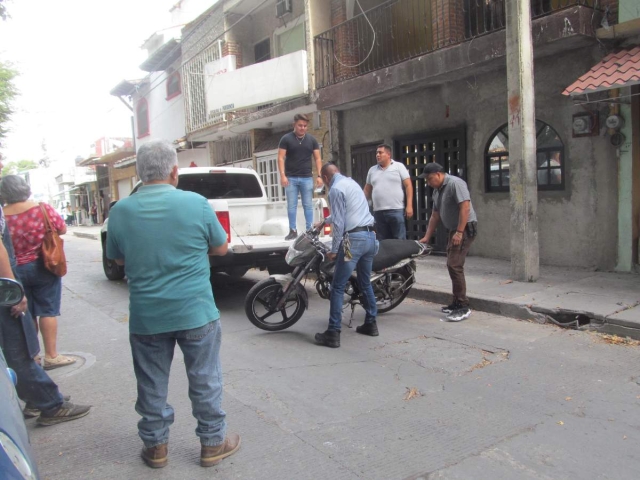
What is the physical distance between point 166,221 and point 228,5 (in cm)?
1351

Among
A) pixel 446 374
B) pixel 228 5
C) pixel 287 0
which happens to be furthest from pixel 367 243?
pixel 228 5

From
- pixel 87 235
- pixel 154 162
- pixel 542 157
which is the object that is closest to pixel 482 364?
pixel 154 162

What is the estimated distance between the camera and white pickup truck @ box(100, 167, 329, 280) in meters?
6.63

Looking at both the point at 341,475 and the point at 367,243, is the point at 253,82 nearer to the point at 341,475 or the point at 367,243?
the point at 367,243

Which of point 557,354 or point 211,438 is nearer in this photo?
point 211,438

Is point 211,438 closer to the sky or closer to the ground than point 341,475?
closer to the sky

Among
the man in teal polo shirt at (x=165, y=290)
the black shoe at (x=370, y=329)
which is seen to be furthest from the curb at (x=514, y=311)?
the man in teal polo shirt at (x=165, y=290)

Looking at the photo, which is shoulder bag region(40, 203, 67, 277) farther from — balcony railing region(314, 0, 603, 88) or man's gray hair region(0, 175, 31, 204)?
balcony railing region(314, 0, 603, 88)

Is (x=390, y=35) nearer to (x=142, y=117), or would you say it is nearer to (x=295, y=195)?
(x=295, y=195)

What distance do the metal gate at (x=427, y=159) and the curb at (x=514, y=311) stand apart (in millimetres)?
2893

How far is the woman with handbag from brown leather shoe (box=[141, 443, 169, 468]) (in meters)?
2.04

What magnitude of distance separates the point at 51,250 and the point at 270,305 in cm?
216

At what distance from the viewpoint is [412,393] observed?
387 centimetres

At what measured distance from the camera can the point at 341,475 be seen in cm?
278
